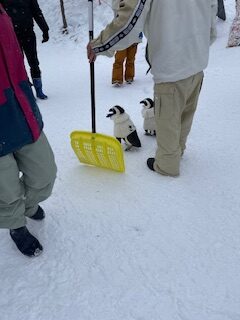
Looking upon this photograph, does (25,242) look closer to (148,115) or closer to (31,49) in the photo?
(148,115)

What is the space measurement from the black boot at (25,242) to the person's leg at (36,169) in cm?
15

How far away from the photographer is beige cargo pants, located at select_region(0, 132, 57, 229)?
1736 millimetres

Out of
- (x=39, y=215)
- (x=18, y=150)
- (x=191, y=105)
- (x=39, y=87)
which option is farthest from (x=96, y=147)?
(x=39, y=87)

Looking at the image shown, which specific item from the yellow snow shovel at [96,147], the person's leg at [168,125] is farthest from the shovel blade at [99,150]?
the person's leg at [168,125]

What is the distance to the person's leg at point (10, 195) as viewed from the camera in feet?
5.60

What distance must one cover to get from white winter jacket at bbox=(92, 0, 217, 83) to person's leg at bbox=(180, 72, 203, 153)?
110 millimetres

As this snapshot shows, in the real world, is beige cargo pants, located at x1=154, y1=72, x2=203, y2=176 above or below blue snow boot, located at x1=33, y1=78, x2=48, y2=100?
above

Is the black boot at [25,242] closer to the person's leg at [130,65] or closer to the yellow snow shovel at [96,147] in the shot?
the yellow snow shovel at [96,147]

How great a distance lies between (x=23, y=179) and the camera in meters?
1.92

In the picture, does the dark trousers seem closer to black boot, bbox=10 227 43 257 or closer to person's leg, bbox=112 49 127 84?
person's leg, bbox=112 49 127 84

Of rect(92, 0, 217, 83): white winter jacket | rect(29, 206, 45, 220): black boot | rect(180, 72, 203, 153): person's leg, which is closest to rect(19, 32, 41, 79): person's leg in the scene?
rect(92, 0, 217, 83): white winter jacket

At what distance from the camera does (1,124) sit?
1611mm

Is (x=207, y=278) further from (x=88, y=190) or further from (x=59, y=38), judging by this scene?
(x=59, y=38)

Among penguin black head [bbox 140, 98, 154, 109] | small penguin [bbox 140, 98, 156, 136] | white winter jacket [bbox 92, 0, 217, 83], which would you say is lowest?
small penguin [bbox 140, 98, 156, 136]
